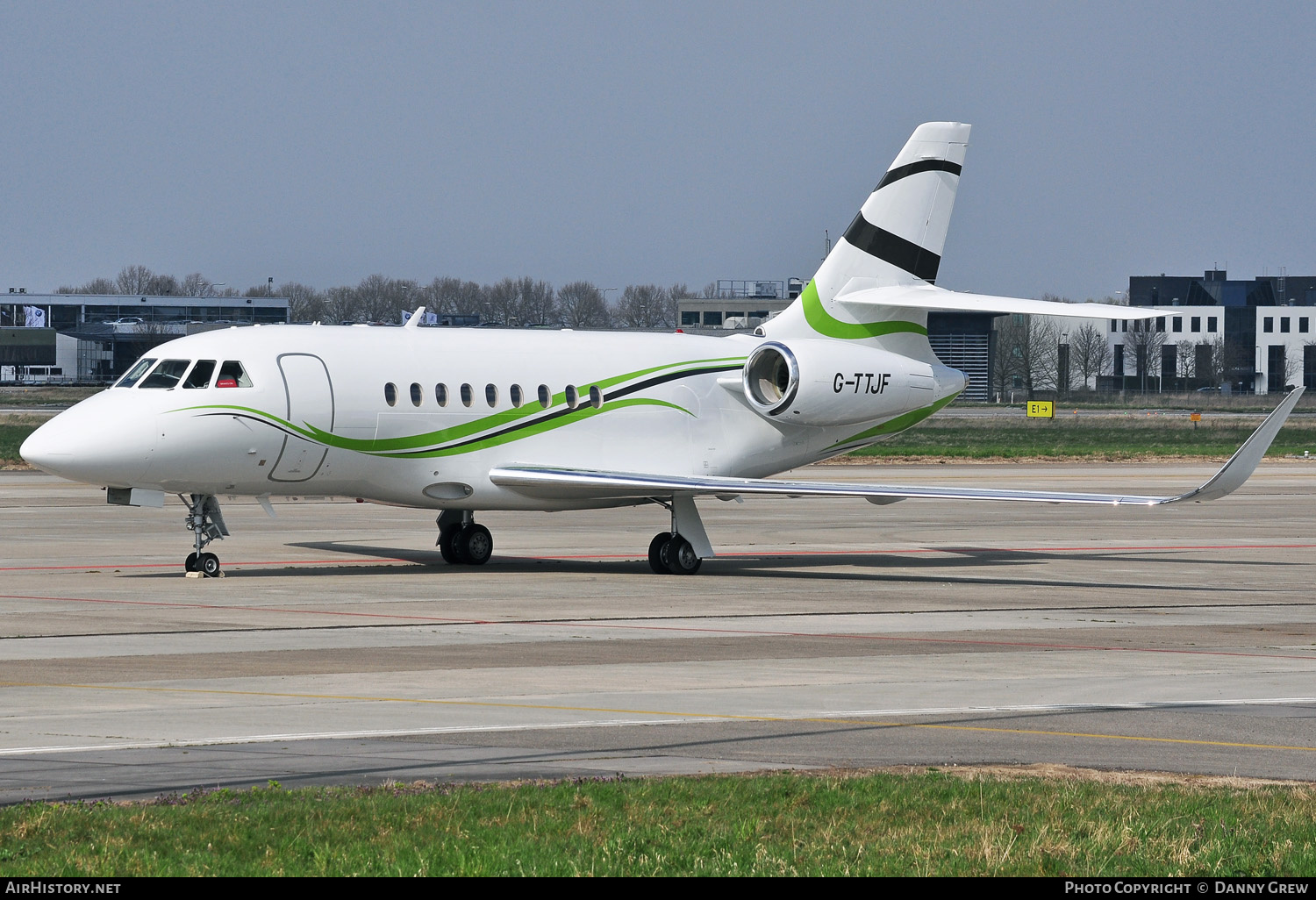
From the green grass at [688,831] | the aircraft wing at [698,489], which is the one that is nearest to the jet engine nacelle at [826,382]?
the aircraft wing at [698,489]

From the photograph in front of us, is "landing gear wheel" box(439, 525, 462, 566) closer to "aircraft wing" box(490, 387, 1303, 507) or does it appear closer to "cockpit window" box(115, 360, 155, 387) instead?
"aircraft wing" box(490, 387, 1303, 507)

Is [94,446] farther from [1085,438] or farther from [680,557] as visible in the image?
[1085,438]

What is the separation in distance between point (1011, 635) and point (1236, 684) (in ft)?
12.7

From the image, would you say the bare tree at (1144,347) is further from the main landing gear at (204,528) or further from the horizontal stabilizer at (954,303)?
the main landing gear at (204,528)

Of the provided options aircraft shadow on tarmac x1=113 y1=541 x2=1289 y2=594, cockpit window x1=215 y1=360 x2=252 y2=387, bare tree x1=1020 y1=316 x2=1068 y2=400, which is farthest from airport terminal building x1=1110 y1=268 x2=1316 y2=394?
cockpit window x1=215 y1=360 x2=252 y2=387

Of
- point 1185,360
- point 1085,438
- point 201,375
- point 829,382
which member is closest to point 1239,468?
point 829,382

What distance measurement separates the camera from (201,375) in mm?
24047

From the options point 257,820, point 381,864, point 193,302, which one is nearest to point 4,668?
point 257,820

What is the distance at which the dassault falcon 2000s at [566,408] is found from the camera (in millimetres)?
23688

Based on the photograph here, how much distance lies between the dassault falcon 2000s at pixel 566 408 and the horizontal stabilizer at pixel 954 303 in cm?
5

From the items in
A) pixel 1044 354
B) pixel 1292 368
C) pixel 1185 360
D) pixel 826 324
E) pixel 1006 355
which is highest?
pixel 1044 354

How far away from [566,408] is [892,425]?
6450mm

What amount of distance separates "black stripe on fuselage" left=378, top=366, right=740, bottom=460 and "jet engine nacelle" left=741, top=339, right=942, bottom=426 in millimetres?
620

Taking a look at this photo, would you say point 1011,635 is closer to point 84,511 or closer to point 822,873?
point 822,873
